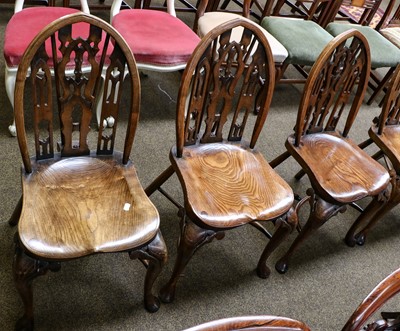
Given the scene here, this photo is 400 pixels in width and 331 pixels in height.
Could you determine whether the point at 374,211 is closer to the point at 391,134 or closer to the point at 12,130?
the point at 391,134

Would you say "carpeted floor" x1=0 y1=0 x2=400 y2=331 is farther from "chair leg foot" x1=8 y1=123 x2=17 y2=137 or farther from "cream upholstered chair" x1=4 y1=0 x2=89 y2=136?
"cream upholstered chair" x1=4 y1=0 x2=89 y2=136

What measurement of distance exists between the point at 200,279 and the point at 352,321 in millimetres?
859

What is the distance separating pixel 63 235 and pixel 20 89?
1.30 ft

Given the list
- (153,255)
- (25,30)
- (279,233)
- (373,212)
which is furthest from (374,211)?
(25,30)

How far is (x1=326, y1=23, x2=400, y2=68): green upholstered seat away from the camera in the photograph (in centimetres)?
238

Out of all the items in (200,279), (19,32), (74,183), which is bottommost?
(200,279)

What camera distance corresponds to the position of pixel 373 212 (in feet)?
5.51

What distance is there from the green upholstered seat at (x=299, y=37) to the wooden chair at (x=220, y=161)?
820mm

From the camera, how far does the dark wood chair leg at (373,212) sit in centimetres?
162

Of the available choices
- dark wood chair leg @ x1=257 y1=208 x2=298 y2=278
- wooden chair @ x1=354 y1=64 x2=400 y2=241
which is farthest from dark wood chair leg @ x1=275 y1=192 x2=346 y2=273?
wooden chair @ x1=354 y1=64 x2=400 y2=241

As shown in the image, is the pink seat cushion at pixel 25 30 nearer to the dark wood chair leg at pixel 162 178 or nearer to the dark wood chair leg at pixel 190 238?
the dark wood chair leg at pixel 162 178

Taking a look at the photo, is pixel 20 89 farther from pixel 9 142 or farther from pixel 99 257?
pixel 9 142

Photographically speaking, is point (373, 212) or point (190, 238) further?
point (373, 212)

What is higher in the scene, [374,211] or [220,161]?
[220,161]
